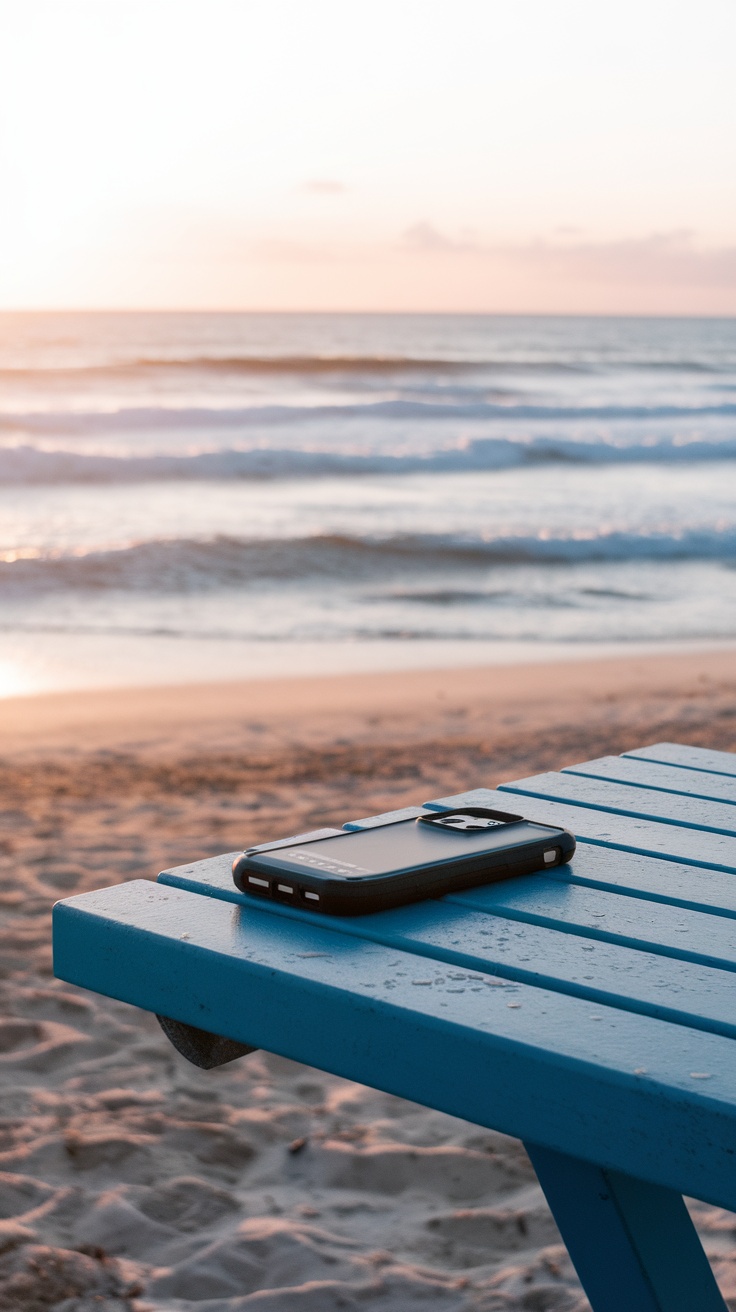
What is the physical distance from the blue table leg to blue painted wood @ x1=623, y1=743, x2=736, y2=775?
79 cm

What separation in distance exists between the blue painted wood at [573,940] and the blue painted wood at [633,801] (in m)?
0.32

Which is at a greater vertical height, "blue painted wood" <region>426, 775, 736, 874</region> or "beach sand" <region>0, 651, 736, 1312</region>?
"blue painted wood" <region>426, 775, 736, 874</region>

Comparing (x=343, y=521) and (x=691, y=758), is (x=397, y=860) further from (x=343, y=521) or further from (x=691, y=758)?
(x=343, y=521)

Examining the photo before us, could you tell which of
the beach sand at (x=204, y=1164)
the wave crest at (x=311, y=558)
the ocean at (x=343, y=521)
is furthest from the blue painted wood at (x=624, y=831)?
the wave crest at (x=311, y=558)

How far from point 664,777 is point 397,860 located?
2.24ft

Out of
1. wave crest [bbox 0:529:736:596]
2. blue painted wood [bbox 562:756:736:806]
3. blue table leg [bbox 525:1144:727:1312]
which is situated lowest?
wave crest [bbox 0:529:736:596]

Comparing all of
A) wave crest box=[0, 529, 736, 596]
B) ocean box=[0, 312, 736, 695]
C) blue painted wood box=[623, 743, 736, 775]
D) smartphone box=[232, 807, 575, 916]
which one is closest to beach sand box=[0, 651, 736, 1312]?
blue painted wood box=[623, 743, 736, 775]

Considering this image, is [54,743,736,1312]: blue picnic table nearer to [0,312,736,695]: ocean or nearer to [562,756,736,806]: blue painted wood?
[562,756,736,806]: blue painted wood

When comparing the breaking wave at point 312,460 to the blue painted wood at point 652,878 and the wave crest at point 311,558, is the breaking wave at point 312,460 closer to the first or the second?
the wave crest at point 311,558

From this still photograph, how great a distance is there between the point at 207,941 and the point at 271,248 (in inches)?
2601

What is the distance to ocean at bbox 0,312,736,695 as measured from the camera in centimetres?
761

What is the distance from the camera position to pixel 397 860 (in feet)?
4.26

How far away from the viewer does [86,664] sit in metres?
6.73

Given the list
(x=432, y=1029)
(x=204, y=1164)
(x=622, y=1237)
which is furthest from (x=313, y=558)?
(x=432, y=1029)
